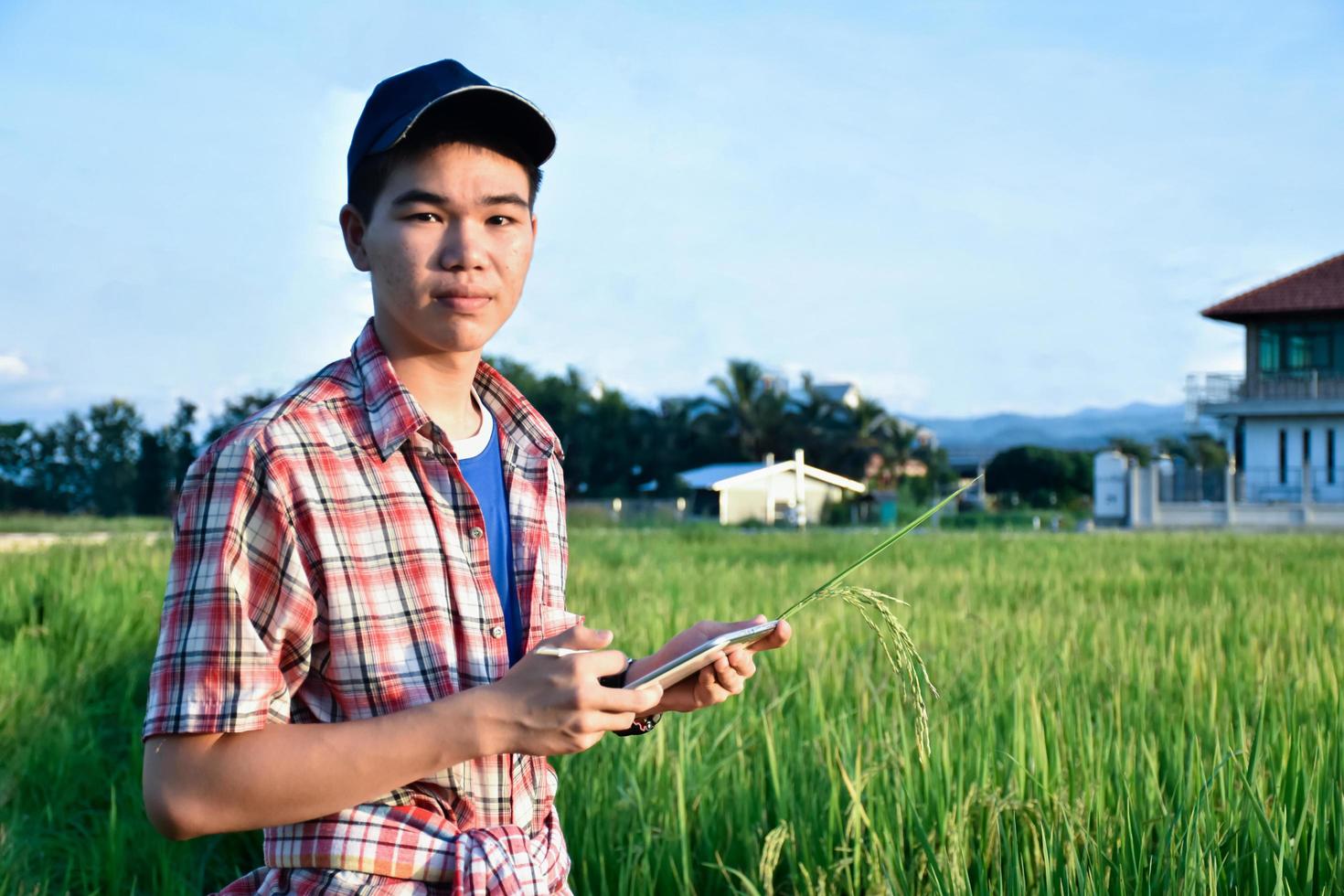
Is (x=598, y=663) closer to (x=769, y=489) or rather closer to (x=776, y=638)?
(x=776, y=638)

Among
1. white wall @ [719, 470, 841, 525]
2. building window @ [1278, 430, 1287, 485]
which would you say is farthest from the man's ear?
building window @ [1278, 430, 1287, 485]

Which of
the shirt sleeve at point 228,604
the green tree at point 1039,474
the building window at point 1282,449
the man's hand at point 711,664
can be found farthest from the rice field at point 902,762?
the green tree at point 1039,474

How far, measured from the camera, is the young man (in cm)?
110

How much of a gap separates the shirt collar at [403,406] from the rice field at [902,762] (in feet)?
2.59

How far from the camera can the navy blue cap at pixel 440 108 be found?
1.22 meters

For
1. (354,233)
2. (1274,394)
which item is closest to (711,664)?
(354,233)

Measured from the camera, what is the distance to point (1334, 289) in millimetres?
30125

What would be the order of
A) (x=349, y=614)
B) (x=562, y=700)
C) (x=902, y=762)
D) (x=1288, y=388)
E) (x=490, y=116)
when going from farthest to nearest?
(x=1288, y=388), (x=902, y=762), (x=490, y=116), (x=349, y=614), (x=562, y=700)

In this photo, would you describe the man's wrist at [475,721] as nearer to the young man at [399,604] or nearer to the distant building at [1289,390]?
the young man at [399,604]

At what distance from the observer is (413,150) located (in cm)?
126

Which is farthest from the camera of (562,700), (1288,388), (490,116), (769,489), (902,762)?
(769,489)

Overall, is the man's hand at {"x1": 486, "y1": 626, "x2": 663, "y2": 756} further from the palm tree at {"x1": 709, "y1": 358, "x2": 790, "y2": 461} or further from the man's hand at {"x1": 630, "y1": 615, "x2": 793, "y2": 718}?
the palm tree at {"x1": 709, "y1": 358, "x2": 790, "y2": 461}

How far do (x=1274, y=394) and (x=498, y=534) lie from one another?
32.8 meters

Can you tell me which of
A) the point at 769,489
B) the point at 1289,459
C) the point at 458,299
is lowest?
the point at 769,489
